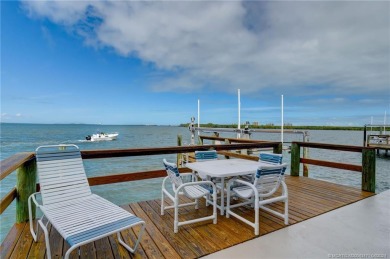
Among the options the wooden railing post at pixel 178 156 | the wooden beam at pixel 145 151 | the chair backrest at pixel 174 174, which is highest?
the wooden beam at pixel 145 151

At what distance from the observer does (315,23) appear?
676 centimetres

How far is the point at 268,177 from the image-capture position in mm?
2527

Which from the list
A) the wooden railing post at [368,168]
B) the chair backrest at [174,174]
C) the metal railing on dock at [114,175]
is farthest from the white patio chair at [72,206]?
the wooden railing post at [368,168]

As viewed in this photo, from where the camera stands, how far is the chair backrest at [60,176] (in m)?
2.29

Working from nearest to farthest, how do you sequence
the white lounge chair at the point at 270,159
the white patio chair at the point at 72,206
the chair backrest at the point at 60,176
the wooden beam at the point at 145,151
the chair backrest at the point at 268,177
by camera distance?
the white patio chair at the point at 72,206 < the chair backrest at the point at 60,176 < the chair backrest at the point at 268,177 < the wooden beam at the point at 145,151 < the white lounge chair at the point at 270,159

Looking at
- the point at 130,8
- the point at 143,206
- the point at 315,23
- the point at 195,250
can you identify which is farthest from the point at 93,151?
the point at 315,23

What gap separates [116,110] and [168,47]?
2281 centimetres

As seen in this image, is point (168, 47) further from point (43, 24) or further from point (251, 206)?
point (251, 206)

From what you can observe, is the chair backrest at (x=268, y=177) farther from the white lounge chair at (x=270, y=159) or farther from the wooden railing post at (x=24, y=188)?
the wooden railing post at (x=24, y=188)

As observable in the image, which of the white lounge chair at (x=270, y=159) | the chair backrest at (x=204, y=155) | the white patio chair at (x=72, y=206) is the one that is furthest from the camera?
the chair backrest at (x=204, y=155)

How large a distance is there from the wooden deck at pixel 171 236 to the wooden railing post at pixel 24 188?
129 millimetres

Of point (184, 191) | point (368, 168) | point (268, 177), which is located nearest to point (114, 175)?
point (184, 191)

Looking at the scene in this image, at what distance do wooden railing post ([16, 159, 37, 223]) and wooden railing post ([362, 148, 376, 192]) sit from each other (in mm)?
5269

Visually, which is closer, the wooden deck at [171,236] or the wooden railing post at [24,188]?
the wooden deck at [171,236]
